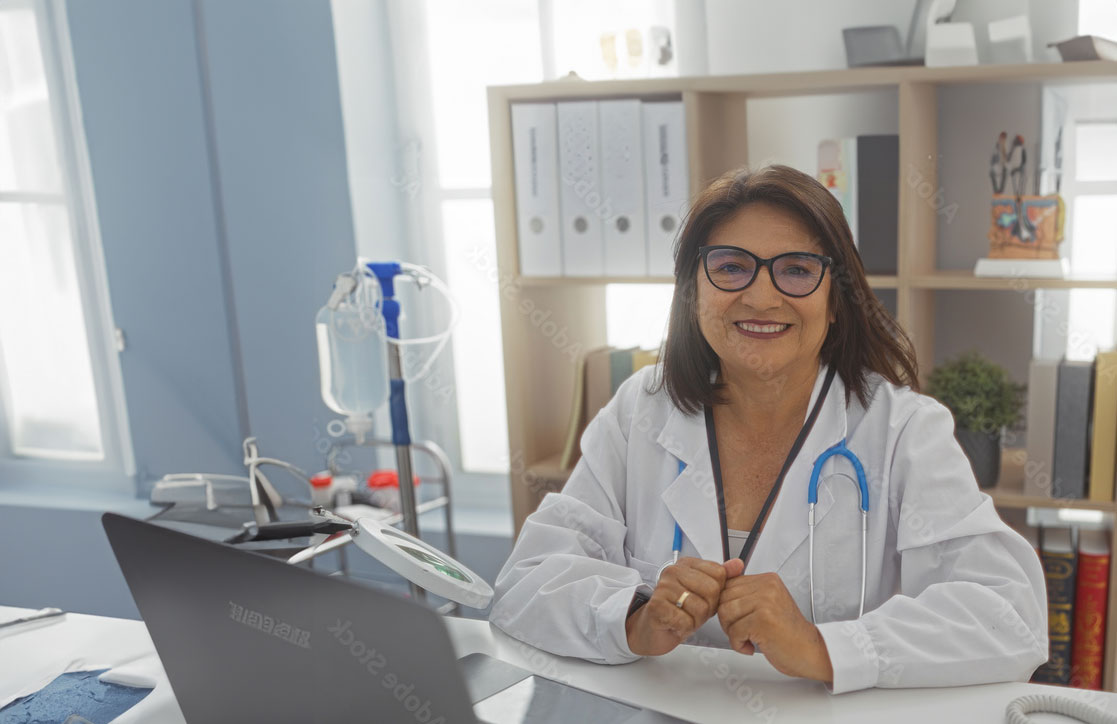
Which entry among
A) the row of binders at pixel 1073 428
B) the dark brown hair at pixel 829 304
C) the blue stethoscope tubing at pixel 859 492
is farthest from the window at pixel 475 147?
the blue stethoscope tubing at pixel 859 492

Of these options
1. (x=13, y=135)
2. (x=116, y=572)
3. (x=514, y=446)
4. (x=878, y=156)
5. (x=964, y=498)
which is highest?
(x=13, y=135)

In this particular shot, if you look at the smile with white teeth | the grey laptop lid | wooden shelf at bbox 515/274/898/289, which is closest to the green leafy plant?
wooden shelf at bbox 515/274/898/289

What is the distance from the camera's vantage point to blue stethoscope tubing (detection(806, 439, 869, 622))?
4.40 feet

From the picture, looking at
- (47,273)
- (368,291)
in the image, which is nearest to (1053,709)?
(368,291)

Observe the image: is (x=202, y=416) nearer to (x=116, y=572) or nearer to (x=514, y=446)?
(x=116, y=572)

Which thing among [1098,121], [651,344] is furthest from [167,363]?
[1098,121]

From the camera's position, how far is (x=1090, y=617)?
2.06 meters

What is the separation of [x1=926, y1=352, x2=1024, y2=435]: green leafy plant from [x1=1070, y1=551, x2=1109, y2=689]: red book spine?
35 centimetres

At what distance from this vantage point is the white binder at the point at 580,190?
2.21 meters

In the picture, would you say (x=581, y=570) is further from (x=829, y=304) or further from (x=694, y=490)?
(x=829, y=304)

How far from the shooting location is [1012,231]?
2047mm

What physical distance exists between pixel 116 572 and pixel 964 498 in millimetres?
2818

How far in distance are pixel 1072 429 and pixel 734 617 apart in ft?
4.18

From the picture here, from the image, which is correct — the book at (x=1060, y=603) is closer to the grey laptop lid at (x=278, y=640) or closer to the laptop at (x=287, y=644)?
the laptop at (x=287, y=644)
